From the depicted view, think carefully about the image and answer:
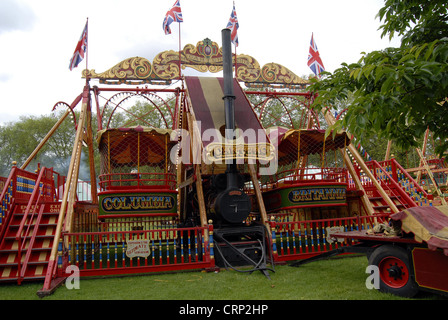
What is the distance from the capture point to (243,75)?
11383 millimetres

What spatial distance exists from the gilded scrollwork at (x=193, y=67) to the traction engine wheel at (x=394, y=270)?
Answer: 26.2 ft

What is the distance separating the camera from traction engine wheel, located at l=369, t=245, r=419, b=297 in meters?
4.18

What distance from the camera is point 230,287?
5.24 m

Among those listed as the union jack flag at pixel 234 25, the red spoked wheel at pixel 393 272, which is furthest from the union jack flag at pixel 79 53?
the red spoked wheel at pixel 393 272

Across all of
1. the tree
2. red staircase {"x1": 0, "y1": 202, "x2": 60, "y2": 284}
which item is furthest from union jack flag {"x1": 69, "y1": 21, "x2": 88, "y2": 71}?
the tree

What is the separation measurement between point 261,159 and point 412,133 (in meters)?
3.25

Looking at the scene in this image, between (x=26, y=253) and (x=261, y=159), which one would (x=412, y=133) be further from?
(x=26, y=253)

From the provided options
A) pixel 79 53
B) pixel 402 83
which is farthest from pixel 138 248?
pixel 79 53

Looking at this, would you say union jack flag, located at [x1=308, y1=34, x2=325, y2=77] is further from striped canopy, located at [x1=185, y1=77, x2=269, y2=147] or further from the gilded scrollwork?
striped canopy, located at [x1=185, y1=77, x2=269, y2=147]

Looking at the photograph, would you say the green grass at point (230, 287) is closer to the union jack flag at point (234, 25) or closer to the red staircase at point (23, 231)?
the red staircase at point (23, 231)

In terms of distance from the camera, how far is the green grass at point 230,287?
4.68 meters

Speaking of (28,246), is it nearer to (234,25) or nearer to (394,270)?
(394,270)

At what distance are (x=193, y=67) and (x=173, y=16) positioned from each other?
1794mm

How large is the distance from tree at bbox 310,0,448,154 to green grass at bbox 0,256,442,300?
229 cm
